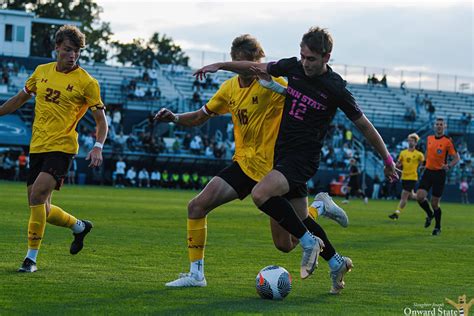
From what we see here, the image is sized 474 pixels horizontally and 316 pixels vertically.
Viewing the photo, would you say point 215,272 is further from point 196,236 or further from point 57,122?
point 57,122

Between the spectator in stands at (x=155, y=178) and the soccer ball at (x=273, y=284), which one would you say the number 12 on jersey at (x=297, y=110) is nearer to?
the soccer ball at (x=273, y=284)

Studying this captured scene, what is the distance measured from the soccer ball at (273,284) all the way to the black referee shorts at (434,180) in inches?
533

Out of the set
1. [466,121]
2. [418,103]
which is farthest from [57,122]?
[418,103]

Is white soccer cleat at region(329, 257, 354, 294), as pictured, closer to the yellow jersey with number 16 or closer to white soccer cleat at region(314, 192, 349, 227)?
the yellow jersey with number 16

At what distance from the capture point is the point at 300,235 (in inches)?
338

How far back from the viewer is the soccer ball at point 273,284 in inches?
337

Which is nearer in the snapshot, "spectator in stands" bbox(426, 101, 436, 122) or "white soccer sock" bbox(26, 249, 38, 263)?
"white soccer sock" bbox(26, 249, 38, 263)

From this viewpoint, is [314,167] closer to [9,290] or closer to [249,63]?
[249,63]

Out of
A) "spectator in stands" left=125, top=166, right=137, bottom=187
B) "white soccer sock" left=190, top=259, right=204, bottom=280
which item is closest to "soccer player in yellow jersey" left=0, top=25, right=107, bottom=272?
"white soccer sock" left=190, top=259, right=204, bottom=280

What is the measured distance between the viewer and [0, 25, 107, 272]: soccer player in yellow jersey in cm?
1020

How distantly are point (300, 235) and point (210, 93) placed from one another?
52.1m

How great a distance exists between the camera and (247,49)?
31.1ft

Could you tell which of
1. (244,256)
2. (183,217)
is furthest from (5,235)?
(183,217)

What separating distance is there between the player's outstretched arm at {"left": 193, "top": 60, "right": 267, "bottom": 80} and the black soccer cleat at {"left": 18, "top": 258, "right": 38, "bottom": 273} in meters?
2.67
